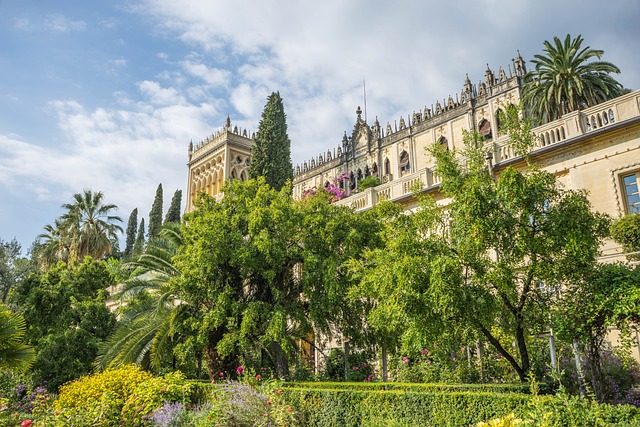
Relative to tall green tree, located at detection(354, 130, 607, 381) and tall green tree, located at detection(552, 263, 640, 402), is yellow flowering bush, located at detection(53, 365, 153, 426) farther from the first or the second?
tall green tree, located at detection(552, 263, 640, 402)

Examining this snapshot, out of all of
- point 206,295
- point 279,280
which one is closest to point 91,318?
point 206,295

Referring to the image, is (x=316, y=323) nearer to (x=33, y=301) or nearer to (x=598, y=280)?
(x=598, y=280)

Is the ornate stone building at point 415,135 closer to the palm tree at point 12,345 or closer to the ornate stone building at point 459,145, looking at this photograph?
the ornate stone building at point 459,145

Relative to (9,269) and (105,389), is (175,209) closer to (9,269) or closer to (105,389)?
(9,269)

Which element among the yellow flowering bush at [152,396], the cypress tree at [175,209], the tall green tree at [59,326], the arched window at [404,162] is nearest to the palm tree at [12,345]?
the yellow flowering bush at [152,396]

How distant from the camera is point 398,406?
8.82 meters

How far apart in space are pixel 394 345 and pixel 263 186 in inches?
262

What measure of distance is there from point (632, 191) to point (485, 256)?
20.8ft

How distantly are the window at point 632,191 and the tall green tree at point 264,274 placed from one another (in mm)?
7249

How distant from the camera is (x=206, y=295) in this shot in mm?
14938

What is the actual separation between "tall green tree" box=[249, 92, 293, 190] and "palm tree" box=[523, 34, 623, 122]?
45.3ft

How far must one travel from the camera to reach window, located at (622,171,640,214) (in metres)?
13.2

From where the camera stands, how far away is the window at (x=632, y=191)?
43.4 feet

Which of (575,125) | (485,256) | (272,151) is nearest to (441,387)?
(485,256)
